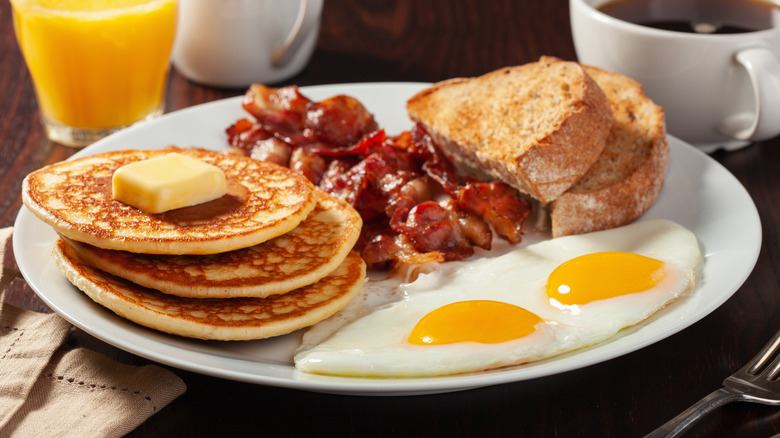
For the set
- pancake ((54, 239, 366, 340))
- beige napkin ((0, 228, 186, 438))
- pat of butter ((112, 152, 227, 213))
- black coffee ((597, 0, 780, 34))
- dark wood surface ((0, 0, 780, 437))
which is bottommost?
dark wood surface ((0, 0, 780, 437))

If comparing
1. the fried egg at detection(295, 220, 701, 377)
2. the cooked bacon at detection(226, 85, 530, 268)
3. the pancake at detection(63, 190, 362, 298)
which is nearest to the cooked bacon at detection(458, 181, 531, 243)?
the cooked bacon at detection(226, 85, 530, 268)

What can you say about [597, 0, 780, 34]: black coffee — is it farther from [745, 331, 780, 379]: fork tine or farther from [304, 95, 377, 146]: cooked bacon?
[745, 331, 780, 379]: fork tine

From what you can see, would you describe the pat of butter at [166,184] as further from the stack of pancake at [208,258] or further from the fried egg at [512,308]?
the fried egg at [512,308]

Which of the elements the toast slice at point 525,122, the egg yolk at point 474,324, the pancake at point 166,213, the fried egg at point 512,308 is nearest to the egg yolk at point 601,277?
the fried egg at point 512,308

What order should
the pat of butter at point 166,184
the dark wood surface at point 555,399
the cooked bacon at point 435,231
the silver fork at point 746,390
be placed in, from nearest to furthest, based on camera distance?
1. the silver fork at point 746,390
2. the dark wood surface at point 555,399
3. the pat of butter at point 166,184
4. the cooked bacon at point 435,231

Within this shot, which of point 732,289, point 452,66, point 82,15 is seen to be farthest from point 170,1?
point 732,289

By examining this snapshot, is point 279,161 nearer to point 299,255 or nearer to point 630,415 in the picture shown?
point 299,255

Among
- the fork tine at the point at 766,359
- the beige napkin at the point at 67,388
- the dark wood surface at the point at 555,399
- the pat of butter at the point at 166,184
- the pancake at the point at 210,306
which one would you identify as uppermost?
the pat of butter at the point at 166,184
